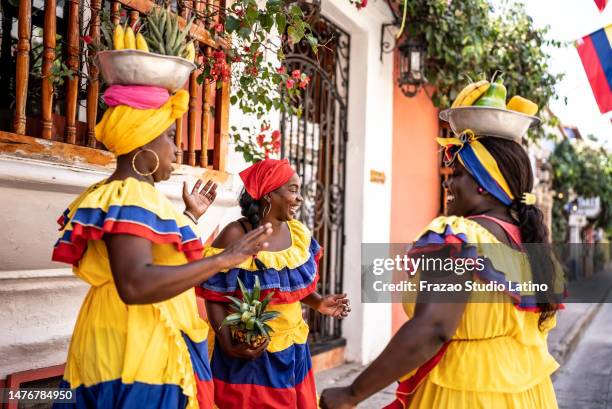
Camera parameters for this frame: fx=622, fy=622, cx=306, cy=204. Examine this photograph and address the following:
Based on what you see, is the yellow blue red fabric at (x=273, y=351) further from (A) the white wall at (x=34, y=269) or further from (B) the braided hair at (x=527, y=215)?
(B) the braided hair at (x=527, y=215)

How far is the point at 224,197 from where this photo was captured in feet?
12.6

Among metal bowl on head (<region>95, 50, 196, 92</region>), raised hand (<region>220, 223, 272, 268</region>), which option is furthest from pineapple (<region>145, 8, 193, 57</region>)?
raised hand (<region>220, 223, 272, 268</region>)

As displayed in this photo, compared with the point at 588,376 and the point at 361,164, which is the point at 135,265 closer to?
the point at 361,164

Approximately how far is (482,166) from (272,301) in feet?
4.62

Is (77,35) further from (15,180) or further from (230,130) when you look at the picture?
(230,130)

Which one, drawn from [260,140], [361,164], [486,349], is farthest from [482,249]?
[361,164]

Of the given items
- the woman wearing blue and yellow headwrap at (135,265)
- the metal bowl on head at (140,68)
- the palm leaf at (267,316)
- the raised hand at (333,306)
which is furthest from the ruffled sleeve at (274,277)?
the metal bowl on head at (140,68)

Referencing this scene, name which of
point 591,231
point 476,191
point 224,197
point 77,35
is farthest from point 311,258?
point 591,231

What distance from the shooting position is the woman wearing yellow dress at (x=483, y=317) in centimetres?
198

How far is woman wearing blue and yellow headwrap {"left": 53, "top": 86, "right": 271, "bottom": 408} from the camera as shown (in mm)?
1916

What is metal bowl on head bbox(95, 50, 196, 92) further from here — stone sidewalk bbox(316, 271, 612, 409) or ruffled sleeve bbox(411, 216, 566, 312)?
stone sidewalk bbox(316, 271, 612, 409)

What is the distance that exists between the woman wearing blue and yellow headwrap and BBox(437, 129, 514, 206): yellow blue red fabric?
77 cm

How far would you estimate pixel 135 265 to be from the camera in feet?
6.21

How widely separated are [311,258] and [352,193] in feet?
10.5
